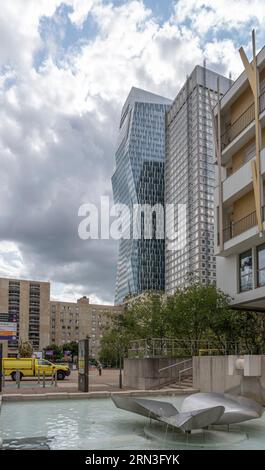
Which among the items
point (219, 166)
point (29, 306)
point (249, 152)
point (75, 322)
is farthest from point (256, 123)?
point (75, 322)

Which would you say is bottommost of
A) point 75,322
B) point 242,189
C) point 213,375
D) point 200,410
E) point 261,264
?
point 213,375

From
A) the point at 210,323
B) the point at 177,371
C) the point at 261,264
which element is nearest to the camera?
the point at 261,264

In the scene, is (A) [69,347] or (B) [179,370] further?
(A) [69,347]

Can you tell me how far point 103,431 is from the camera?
13.6m

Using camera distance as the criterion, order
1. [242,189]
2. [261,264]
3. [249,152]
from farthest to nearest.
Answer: [249,152], [242,189], [261,264]

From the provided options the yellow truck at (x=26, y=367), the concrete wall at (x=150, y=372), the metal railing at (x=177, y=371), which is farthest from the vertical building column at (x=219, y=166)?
the yellow truck at (x=26, y=367)

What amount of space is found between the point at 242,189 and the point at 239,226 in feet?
7.28

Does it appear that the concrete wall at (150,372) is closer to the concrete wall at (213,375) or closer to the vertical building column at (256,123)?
the concrete wall at (213,375)

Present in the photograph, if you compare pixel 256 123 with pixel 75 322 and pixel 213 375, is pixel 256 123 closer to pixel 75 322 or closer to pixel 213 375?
pixel 213 375

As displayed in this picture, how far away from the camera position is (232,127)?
109 feet

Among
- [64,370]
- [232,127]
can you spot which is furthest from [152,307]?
[232,127]

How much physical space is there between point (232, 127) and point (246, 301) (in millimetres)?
10889
